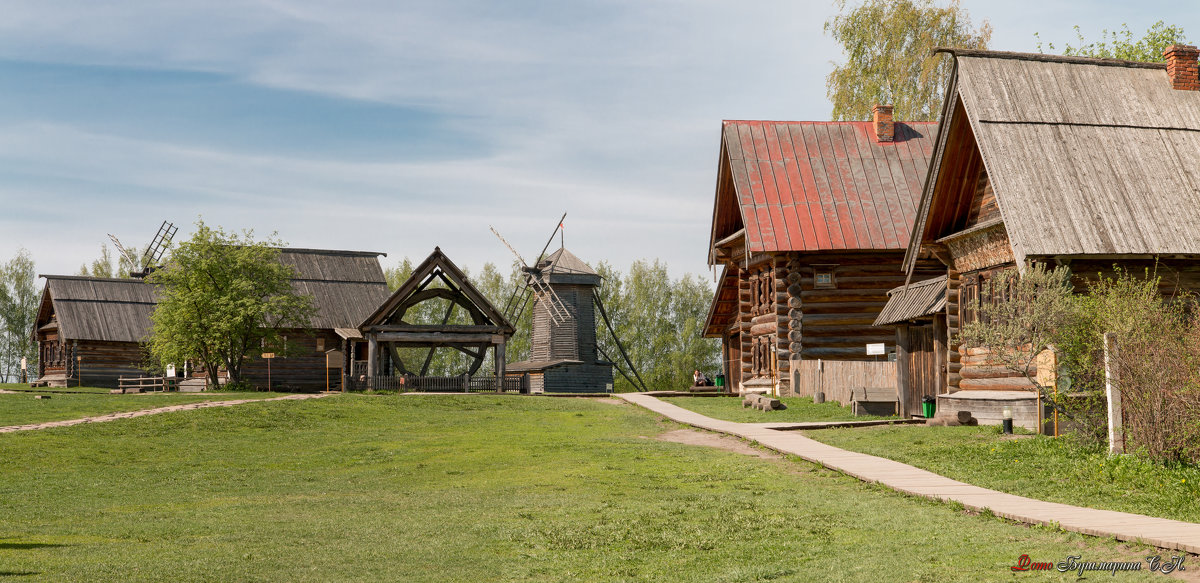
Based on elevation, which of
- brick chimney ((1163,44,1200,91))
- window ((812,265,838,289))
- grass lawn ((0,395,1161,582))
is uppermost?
brick chimney ((1163,44,1200,91))

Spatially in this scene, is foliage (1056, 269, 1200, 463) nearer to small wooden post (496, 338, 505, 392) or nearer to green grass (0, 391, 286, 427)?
green grass (0, 391, 286, 427)

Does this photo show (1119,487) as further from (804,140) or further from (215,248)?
(215,248)

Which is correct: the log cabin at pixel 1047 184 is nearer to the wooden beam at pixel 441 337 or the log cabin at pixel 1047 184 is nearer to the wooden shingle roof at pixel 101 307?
the wooden beam at pixel 441 337

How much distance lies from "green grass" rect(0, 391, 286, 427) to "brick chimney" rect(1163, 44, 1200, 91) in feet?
92.9

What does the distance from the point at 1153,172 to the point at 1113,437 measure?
889 cm

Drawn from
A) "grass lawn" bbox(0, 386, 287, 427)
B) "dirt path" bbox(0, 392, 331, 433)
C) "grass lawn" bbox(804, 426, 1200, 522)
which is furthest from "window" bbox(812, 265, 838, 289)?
"grass lawn" bbox(0, 386, 287, 427)

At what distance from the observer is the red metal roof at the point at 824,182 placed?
122ft

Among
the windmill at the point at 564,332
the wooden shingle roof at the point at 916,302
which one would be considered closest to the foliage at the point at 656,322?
the windmill at the point at 564,332

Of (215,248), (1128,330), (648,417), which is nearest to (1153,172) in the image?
(1128,330)

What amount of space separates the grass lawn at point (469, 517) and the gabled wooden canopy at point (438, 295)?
63.1ft

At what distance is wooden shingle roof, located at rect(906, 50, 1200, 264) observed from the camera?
72.1ft

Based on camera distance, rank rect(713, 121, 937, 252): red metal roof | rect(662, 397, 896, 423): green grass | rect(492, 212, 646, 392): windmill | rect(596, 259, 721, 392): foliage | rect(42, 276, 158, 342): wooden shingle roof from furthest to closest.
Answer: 1. rect(596, 259, 721, 392): foliage
2. rect(492, 212, 646, 392): windmill
3. rect(42, 276, 158, 342): wooden shingle roof
4. rect(713, 121, 937, 252): red metal roof
5. rect(662, 397, 896, 423): green grass

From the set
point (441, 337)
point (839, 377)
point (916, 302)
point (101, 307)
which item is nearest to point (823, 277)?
point (839, 377)

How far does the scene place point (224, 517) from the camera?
14.7 meters
